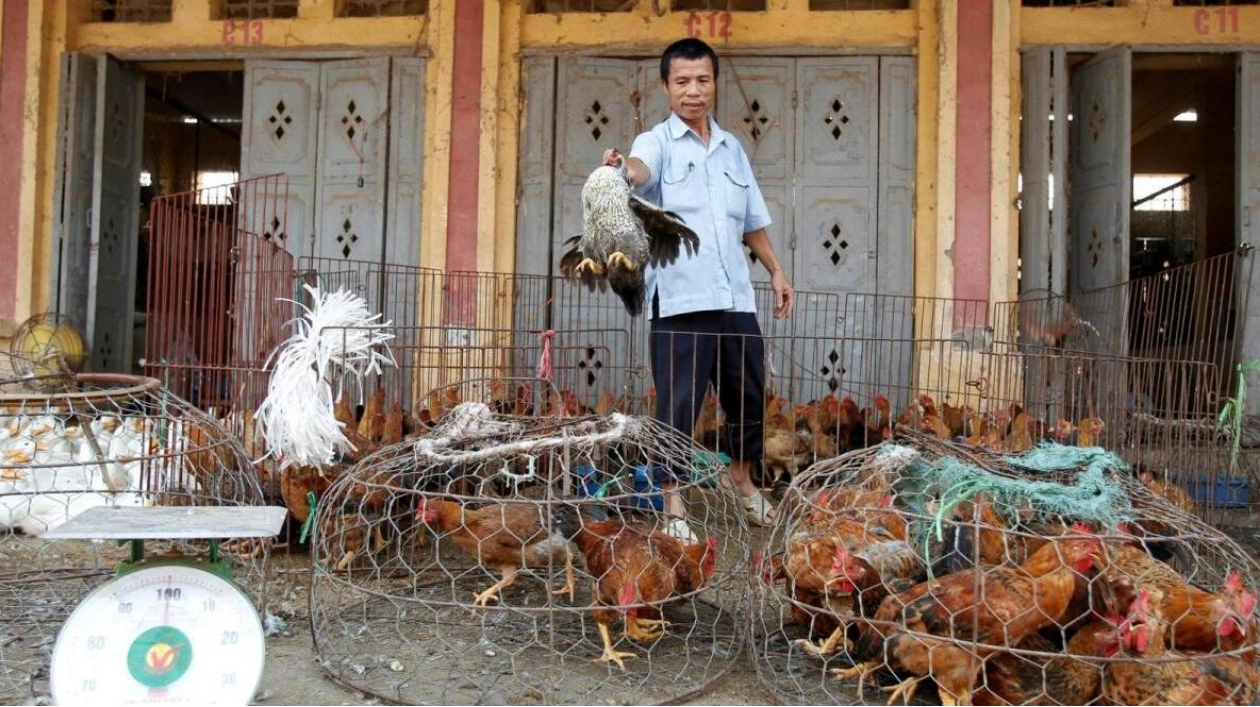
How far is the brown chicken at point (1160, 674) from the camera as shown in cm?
218

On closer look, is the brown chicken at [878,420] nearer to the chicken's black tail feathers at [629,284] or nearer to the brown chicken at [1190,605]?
the chicken's black tail feathers at [629,284]

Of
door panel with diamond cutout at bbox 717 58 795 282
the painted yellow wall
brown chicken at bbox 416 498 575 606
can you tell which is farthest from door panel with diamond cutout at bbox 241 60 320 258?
brown chicken at bbox 416 498 575 606

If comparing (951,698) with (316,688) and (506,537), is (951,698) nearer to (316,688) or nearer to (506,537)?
(506,537)

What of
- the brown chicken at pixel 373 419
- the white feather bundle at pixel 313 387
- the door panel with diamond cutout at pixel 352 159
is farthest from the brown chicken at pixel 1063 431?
the door panel with diamond cutout at pixel 352 159

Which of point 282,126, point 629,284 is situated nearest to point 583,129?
point 282,126

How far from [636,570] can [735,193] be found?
1.93 meters

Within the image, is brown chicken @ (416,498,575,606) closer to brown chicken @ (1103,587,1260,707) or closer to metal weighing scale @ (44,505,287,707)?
metal weighing scale @ (44,505,287,707)

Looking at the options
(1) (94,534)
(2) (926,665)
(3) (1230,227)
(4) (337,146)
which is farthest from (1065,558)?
(3) (1230,227)

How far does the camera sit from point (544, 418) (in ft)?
11.0

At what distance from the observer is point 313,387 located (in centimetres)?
364

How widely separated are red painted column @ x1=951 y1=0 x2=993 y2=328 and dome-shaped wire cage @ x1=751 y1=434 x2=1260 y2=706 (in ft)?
10.8

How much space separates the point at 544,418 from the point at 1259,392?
5.14 m

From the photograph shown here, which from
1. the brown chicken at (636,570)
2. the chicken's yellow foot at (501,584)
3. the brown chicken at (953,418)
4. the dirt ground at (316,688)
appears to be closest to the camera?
the dirt ground at (316,688)

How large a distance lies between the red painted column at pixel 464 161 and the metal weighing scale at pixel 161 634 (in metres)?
4.44
